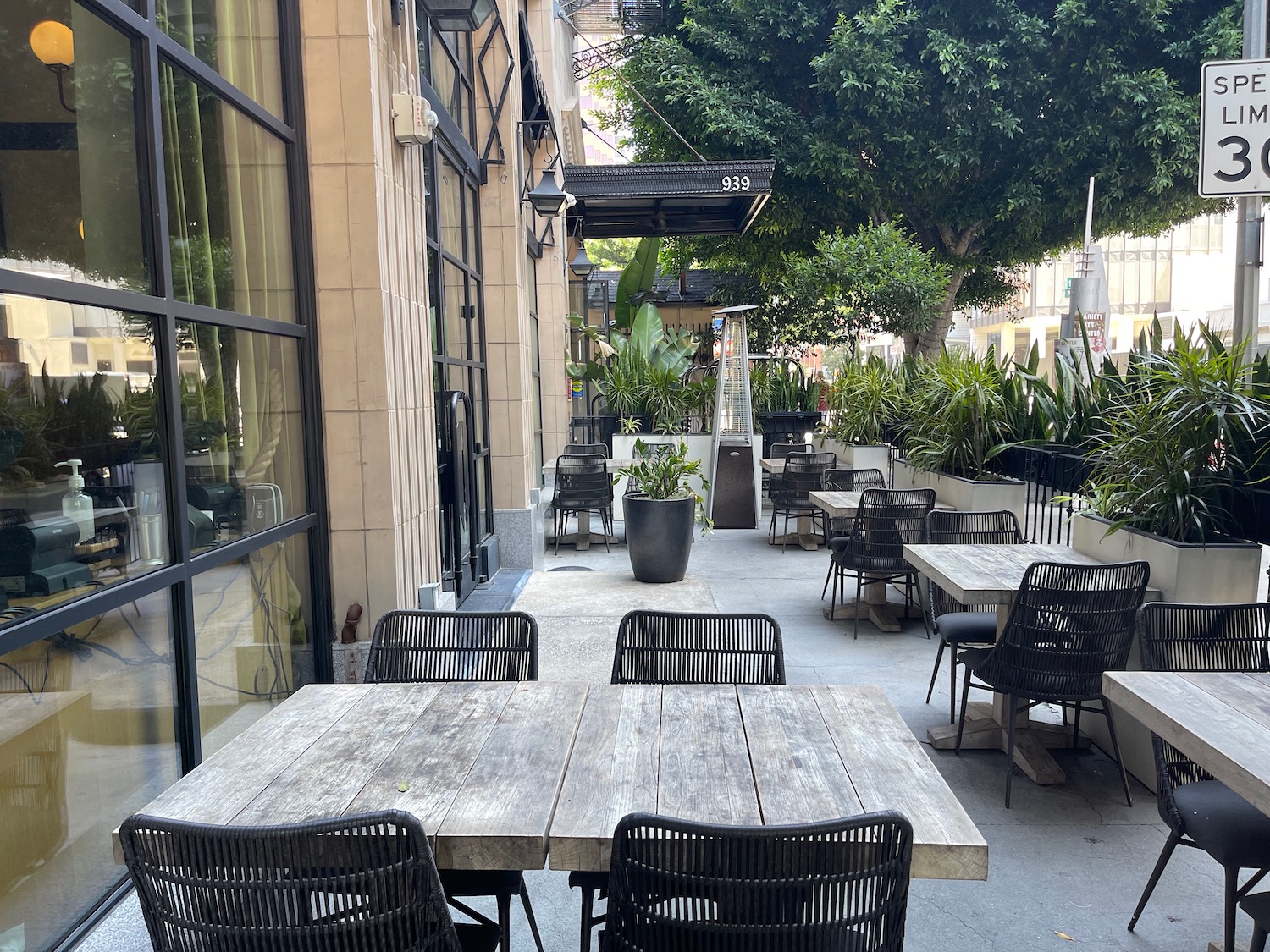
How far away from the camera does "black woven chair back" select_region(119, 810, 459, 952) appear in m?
→ 1.82

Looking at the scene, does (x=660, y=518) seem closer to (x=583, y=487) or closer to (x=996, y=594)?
(x=583, y=487)

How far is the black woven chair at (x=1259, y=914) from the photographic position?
8.14 ft

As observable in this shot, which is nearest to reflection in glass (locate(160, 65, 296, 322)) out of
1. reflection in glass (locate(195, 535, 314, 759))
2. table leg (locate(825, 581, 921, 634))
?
reflection in glass (locate(195, 535, 314, 759))

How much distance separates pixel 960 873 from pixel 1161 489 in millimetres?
3418

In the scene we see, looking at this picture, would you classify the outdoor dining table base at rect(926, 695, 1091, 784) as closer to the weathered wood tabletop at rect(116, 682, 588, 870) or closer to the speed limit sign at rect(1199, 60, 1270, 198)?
the speed limit sign at rect(1199, 60, 1270, 198)

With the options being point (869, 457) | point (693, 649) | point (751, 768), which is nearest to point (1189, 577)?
point (693, 649)

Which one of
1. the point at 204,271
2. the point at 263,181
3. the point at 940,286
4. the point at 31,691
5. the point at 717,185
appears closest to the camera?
the point at 31,691

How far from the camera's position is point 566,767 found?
7.91 ft

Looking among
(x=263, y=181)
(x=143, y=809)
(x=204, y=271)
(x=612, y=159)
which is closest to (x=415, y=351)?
(x=263, y=181)

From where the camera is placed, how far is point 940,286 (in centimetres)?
1755

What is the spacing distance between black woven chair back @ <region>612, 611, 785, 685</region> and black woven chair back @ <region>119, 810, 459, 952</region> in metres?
1.53

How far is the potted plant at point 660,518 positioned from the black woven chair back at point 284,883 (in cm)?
580

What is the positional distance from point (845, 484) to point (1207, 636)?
6.49 meters

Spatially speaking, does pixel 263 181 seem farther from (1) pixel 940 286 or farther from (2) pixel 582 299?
(2) pixel 582 299
